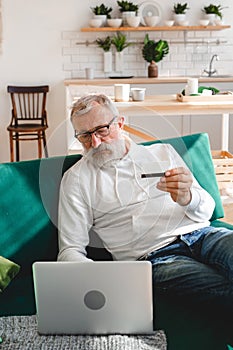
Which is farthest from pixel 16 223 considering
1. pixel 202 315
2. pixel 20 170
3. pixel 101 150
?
pixel 202 315

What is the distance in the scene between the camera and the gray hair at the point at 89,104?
2254 millimetres

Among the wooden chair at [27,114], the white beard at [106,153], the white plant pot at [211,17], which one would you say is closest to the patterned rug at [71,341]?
the white beard at [106,153]

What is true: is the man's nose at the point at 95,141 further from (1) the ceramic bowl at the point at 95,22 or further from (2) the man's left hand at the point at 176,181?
(1) the ceramic bowl at the point at 95,22

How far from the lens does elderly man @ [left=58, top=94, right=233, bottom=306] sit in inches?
87.5

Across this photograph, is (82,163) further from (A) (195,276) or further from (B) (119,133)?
(A) (195,276)

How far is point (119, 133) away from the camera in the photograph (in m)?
2.27

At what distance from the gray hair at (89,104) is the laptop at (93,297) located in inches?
28.5

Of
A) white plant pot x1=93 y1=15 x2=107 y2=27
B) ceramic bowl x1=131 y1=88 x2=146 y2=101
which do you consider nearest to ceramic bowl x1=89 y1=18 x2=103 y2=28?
white plant pot x1=93 y1=15 x2=107 y2=27

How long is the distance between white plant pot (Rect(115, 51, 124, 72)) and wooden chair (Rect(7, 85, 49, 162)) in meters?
0.80

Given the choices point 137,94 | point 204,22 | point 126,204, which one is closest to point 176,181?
point 126,204

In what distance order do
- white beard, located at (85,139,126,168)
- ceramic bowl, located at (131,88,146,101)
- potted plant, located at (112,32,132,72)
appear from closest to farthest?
1. white beard, located at (85,139,126,168)
2. ceramic bowl, located at (131,88,146,101)
3. potted plant, located at (112,32,132,72)

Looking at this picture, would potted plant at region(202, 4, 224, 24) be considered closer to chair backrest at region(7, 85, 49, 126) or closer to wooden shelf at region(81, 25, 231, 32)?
wooden shelf at region(81, 25, 231, 32)

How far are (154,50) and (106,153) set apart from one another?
4392mm

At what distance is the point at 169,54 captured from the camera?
21.9 ft
